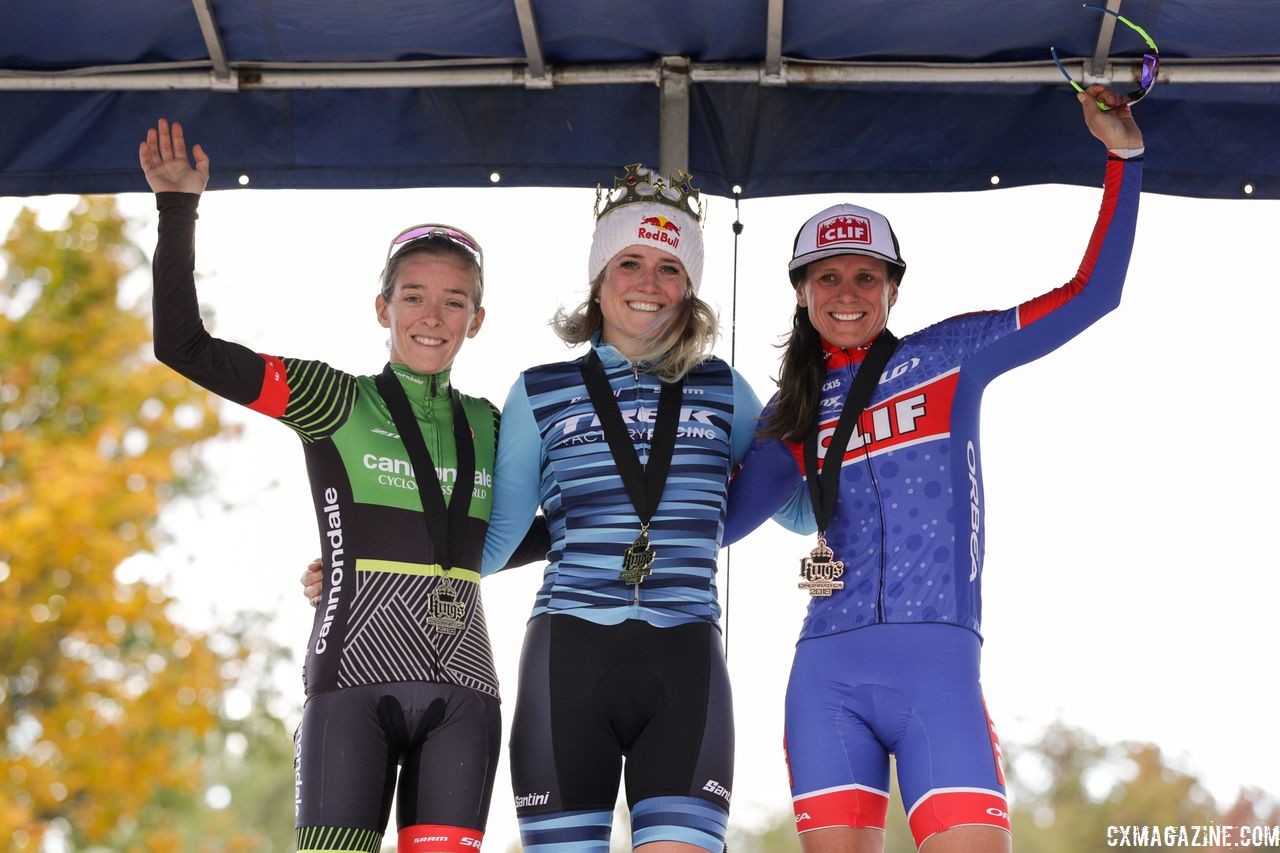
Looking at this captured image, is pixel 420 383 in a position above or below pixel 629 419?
above

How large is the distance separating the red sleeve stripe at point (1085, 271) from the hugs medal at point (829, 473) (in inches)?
16.5

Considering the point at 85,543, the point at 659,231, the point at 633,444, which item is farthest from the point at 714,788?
the point at 85,543

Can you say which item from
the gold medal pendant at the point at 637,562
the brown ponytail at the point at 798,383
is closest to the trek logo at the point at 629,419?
the brown ponytail at the point at 798,383

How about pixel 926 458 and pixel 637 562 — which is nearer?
pixel 637 562

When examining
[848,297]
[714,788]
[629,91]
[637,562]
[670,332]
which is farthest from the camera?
[629,91]

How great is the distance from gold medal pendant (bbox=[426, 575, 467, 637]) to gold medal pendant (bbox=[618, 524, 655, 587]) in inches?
18.3

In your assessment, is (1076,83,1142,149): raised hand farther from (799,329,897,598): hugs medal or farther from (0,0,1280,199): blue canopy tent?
(799,329,897,598): hugs medal

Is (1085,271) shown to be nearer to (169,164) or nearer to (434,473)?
(434,473)

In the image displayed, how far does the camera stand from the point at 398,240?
473cm

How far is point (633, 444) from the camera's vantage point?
4273 millimetres

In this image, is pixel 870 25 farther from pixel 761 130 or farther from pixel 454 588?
pixel 454 588

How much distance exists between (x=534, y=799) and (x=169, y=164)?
2.06 meters

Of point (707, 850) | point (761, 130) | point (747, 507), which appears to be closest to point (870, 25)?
point (761, 130)

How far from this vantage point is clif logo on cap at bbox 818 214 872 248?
15.2 feet
